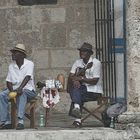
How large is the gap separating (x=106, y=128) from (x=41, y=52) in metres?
3.60

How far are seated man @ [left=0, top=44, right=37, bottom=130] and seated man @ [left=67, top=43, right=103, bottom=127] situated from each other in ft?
2.17

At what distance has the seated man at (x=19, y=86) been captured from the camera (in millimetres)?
9859

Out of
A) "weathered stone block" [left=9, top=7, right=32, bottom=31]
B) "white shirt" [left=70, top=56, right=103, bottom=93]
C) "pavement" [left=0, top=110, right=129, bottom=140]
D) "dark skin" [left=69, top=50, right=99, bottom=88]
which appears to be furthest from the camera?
"weathered stone block" [left=9, top=7, right=32, bottom=31]

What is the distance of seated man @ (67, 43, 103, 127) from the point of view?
9.98 m

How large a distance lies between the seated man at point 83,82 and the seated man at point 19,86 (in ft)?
2.17

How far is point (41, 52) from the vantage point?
12914 millimetres

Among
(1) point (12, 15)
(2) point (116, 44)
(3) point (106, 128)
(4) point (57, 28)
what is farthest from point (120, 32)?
(3) point (106, 128)

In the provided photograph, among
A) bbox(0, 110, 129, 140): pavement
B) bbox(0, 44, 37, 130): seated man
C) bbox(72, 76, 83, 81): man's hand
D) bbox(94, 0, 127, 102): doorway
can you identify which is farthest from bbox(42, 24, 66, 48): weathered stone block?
bbox(0, 110, 129, 140): pavement

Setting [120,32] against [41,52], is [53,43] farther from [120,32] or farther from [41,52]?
[120,32]


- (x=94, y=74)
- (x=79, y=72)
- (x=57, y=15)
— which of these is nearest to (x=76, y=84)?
(x=79, y=72)

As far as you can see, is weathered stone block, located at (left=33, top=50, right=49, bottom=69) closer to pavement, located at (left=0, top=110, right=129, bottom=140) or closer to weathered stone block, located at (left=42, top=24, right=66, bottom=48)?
weathered stone block, located at (left=42, top=24, right=66, bottom=48)

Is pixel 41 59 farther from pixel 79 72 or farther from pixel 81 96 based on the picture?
pixel 81 96

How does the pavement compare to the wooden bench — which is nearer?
the pavement

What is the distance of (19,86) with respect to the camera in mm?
10039
